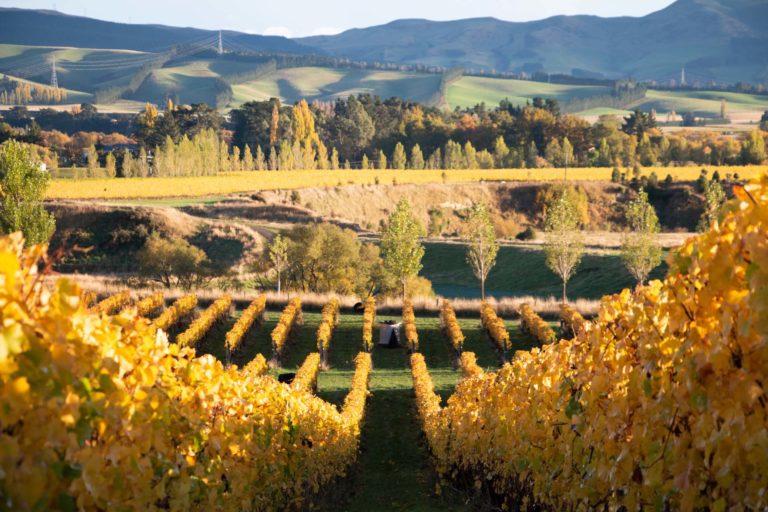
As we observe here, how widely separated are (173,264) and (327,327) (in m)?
22.0

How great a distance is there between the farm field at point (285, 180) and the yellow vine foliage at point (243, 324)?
4761 cm

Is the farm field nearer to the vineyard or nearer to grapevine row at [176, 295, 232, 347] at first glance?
grapevine row at [176, 295, 232, 347]

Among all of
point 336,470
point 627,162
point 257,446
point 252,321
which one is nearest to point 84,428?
point 257,446

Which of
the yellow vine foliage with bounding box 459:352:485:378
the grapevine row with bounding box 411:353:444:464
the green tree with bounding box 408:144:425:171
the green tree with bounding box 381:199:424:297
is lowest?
the green tree with bounding box 408:144:425:171

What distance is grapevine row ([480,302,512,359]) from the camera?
33.2m

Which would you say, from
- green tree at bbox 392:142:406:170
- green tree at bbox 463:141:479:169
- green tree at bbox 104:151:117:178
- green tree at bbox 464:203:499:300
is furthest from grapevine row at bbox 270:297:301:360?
green tree at bbox 463:141:479:169

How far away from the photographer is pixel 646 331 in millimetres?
6762

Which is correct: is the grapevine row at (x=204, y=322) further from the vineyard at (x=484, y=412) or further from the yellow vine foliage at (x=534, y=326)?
the vineyard at (x=484, y=412)

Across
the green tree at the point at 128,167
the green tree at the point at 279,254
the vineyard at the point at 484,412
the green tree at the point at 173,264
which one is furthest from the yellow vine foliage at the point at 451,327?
the green tree at the point at 128,167

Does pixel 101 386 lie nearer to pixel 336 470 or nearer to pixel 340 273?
pixel 336 470

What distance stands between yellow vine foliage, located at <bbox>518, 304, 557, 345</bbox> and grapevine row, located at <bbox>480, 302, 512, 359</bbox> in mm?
909

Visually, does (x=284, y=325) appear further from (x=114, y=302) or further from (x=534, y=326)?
(x=534, y=326)

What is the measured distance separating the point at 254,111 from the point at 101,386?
146 meters

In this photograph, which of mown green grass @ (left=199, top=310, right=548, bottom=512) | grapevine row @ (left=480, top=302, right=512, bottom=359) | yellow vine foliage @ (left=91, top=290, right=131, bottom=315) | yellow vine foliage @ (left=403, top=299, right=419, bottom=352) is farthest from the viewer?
yellow vine foliage @ (left=91, top=290, right=131, bottom=315)
